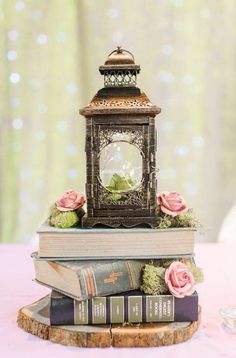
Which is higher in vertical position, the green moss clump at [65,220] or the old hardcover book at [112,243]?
the green moss clump at [65,220]

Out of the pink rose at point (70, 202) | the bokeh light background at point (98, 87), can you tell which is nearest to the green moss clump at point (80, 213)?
the pink rose at point (70, 202)

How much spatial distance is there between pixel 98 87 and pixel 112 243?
6.38 ft

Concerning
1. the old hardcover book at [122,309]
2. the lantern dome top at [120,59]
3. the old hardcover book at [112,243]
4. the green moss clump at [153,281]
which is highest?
the lantern dome top at [120,59]

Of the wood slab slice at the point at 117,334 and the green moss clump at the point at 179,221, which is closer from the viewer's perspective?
the wood slab slice at the point at 117,334

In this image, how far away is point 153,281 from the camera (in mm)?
1154

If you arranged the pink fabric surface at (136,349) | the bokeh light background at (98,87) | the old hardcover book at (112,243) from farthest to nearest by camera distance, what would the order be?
the bokeh light background at (98,87)
the old hardcover book at (112,243)
the pink fabric surface at (136,349)

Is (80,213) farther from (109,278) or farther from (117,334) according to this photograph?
(117,334)

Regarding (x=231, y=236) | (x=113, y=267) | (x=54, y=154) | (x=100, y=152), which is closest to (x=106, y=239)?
(x=113, y=267)

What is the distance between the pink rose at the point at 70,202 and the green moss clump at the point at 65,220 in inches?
0.7

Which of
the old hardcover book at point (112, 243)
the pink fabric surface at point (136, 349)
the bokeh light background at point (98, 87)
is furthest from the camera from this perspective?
the bokeh light background at point (98, 87)

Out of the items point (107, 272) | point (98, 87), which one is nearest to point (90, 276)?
point (107, 272)

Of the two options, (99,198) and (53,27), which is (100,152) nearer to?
(99,198)

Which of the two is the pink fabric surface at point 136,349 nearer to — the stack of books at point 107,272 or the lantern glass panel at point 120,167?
the stack of books at point 107,272

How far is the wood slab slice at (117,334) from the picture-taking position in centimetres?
108
